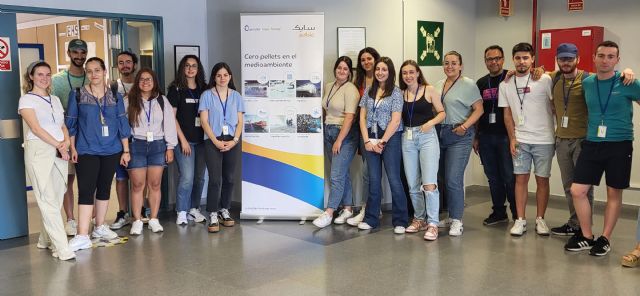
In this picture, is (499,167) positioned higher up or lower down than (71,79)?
lower down

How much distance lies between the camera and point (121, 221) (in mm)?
5582

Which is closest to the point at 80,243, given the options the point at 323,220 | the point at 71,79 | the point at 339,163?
the point at 71,79

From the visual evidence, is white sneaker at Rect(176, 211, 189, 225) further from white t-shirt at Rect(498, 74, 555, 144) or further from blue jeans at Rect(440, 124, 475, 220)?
white t-shirt at Rect(498, 74, 555, 144)

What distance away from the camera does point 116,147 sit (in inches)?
191

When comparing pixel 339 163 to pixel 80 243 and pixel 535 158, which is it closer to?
pixel 535 158

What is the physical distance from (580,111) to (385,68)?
62.5 inches

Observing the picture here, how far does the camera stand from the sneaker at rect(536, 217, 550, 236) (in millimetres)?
5012

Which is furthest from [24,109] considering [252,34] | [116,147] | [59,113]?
[252,34]

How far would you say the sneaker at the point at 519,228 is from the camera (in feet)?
16.4

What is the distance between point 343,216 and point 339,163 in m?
0.53

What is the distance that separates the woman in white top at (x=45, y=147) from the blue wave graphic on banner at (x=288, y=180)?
1796 mm

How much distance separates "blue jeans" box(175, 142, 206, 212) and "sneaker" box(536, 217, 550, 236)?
3148 millimetres

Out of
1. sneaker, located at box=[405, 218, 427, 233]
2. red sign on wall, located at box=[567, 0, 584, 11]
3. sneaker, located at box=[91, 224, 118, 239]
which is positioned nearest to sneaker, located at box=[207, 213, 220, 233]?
sneaker, located at box=[91, 224, 118, 239]

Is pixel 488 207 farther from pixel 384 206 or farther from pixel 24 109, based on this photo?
pixel 24 109
